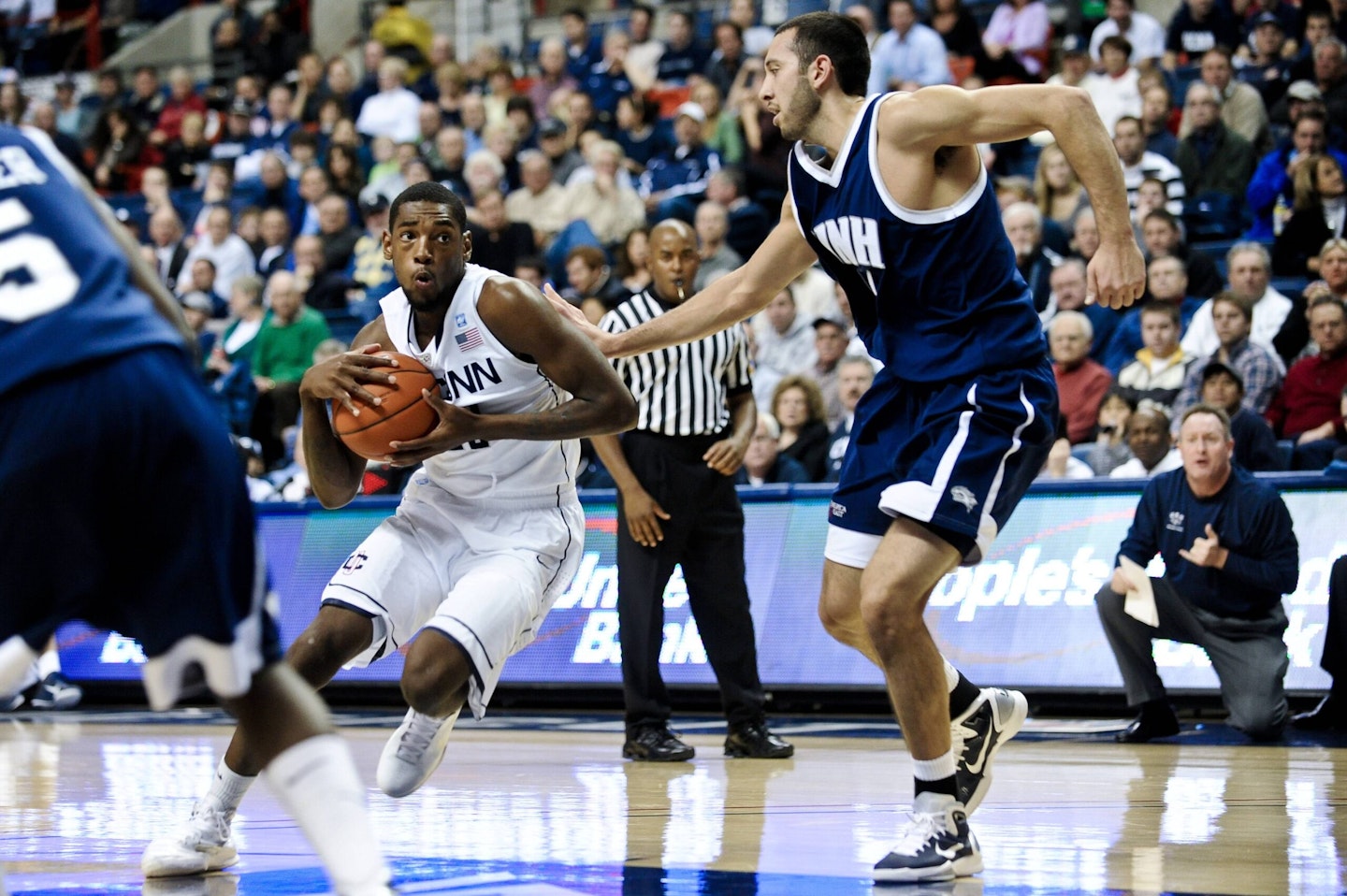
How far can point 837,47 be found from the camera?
4660 mm

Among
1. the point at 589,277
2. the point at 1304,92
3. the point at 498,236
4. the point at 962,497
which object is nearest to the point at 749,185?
the point at 498,236

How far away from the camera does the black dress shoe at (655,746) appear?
23.2ft

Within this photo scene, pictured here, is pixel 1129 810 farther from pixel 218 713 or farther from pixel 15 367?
pixel 218 713

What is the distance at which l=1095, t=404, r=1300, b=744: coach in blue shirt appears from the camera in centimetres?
754

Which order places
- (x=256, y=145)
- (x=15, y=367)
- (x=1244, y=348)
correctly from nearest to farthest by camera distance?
1. (x=15, y=367)
2. (x=1244, y=348)
3. (x=256, y=145)

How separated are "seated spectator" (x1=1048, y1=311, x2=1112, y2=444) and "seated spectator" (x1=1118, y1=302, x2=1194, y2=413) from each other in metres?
0.16

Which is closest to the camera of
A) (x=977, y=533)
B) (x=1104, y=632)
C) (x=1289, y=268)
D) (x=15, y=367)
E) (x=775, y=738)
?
(x=15, y=367)

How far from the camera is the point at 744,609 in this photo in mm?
7461

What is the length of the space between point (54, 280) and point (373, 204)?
37.4ft

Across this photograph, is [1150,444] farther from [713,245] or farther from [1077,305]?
[713,245]

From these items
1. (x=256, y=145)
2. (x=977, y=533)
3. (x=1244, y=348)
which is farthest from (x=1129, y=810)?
(x=256, y=145)

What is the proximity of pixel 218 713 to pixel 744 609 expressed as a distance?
12.7ft

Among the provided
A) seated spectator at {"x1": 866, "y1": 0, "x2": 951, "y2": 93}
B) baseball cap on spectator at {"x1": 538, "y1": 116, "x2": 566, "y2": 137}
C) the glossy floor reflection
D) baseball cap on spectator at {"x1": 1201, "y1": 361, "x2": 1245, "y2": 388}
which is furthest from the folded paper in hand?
baseball cap on spectator at {"x1": 538, "y1": 116, "x2": 566, "y2": 137}

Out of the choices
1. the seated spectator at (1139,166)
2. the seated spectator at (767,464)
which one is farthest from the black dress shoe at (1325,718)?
the seated spectator at (1139,166)
